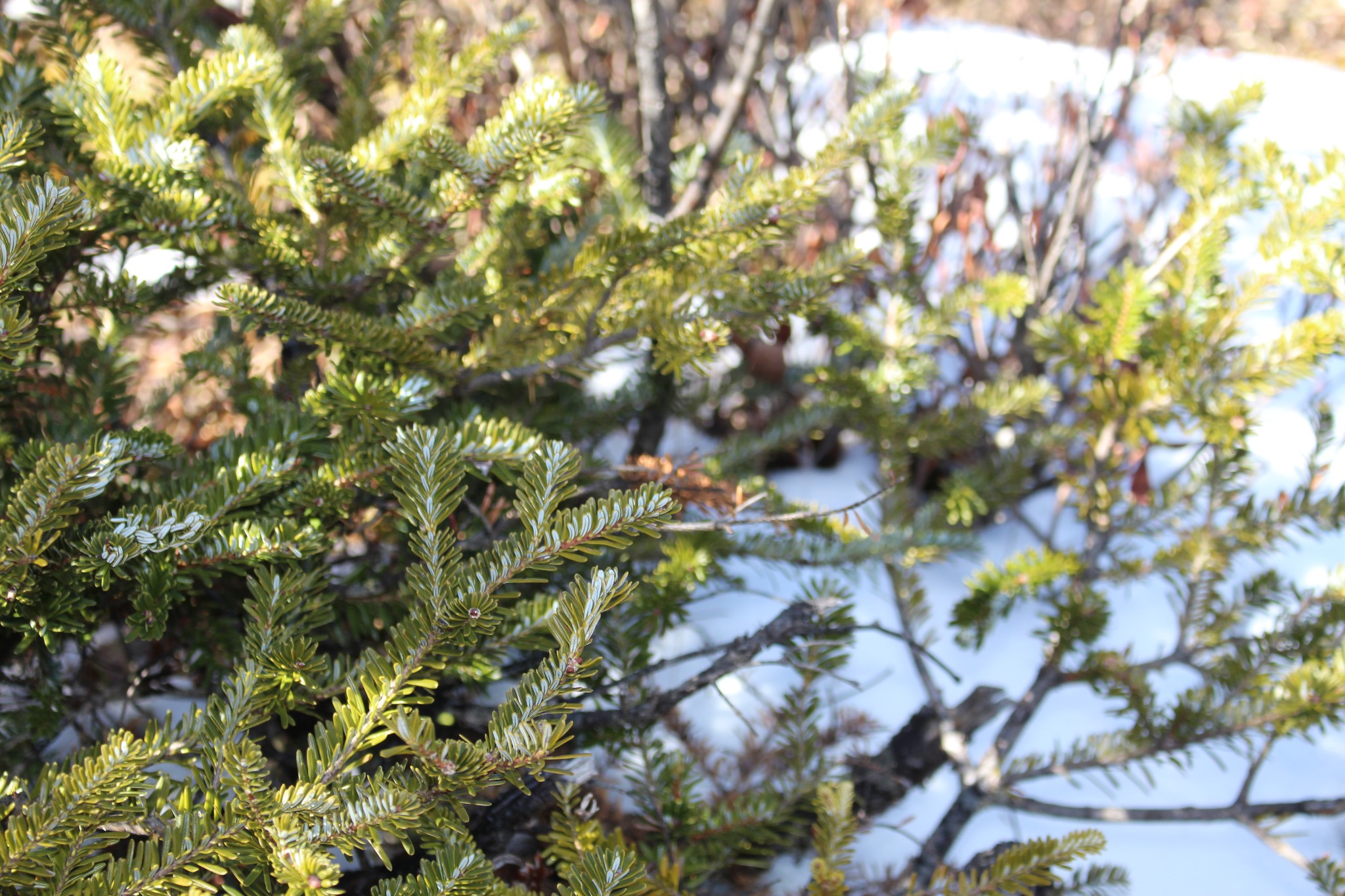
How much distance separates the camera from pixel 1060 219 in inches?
52.7

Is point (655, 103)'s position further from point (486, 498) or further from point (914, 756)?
A: point (914, 756)

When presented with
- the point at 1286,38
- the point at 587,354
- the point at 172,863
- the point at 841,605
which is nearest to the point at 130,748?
the point at 172,863

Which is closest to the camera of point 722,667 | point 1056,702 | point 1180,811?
point 722,667

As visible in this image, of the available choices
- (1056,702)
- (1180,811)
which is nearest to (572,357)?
(1180,811)

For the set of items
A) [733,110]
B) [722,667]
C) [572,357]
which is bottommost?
[722,667]

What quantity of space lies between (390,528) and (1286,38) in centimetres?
559

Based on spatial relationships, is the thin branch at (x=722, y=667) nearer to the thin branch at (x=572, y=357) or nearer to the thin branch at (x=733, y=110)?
the thin branch at (x=572, y=357)

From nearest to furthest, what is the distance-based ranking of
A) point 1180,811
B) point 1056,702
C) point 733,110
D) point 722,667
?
point 722,667 → point 1180,811 → point 733,110 → point 1056,702

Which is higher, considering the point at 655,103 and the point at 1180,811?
the point at 655,103

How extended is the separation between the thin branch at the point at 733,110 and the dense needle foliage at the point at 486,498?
2.8 inches

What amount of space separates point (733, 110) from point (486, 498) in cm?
65

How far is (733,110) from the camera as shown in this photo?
1119mm

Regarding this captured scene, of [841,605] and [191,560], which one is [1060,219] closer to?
[841,605]

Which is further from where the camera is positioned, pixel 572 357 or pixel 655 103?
pixel 655 103
